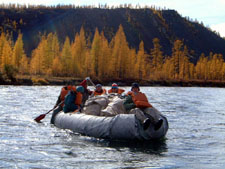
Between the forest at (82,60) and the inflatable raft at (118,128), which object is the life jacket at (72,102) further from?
the forest at (82,60)

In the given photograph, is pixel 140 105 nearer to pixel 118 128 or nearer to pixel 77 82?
pixel 118 128

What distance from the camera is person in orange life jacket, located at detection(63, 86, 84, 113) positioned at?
17.3 metres

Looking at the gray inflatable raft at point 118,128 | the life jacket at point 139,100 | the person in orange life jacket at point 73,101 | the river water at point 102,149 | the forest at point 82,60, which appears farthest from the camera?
the forest at point 82,60

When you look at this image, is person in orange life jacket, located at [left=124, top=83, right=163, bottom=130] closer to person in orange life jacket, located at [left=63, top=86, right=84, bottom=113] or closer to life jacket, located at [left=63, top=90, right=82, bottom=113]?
person in orange life jacket, located at [left=63, top=86, right=84, bottom=113]

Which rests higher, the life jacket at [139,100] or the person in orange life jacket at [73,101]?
the life jacket at [139,100]

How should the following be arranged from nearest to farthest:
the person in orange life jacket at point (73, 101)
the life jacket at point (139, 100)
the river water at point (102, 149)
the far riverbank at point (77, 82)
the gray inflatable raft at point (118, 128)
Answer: the river water at point (102, 149) → the gray inflatable raft at point (118, 128) → the life jacket at point (139, 100) → the person in orange life jacket at point (73, 101) → the far riverbank at point (77, 82)

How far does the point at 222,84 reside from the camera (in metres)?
97.2

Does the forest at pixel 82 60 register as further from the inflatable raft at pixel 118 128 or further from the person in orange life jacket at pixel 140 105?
the inflatable raft at pixel 118 128

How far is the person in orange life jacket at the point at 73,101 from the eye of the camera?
1734 centimetres

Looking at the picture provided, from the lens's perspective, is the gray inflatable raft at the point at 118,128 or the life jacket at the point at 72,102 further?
the life jacket at the point at 72,102

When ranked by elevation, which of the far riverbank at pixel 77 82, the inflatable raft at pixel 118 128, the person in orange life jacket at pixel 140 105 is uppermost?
the person in orange life jacket at pixel 140 105

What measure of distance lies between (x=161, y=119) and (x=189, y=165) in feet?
9.20

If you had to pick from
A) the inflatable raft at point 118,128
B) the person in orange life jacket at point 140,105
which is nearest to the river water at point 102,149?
the inflatable raft at point 118,128

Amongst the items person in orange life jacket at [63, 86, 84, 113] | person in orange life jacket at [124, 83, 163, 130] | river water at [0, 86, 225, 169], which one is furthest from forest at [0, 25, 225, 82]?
person in orange life jacket at [124, 83, 163, 130]
